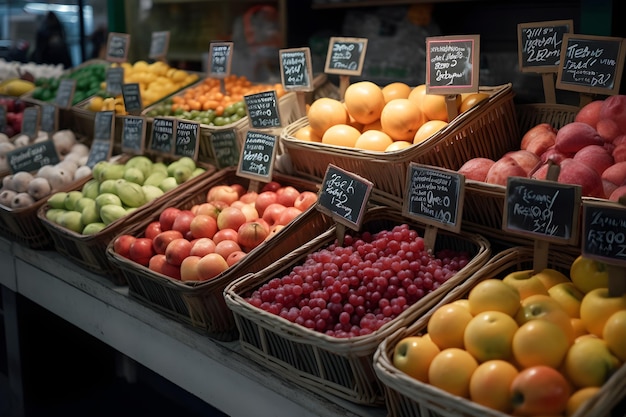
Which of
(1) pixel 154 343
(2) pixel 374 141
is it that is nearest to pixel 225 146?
(2) pixel 374 141

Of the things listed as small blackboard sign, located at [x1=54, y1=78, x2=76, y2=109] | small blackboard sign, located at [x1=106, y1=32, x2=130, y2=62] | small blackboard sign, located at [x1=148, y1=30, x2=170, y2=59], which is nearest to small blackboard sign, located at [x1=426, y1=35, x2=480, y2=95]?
small blackboard sign, located at [x1=148, y1=30, x2=170, y2=59]

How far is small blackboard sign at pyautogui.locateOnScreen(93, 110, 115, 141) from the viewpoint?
2953mm

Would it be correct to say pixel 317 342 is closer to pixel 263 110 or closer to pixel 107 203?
pixel 263 110

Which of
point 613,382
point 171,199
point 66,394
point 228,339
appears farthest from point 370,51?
point 613,382

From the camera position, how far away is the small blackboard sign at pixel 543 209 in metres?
1.38

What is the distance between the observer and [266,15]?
493 centimetres

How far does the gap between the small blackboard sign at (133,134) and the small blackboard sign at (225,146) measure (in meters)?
0.40

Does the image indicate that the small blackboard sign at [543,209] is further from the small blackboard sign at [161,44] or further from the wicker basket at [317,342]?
the small blackboard sign at [161,44]

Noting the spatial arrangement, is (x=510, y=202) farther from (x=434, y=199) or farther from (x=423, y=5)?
(x=423, y=5)

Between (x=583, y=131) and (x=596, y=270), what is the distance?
450 mm

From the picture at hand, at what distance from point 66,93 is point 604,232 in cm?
281

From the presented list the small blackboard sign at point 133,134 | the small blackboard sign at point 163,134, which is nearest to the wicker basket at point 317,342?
the small blackboard sign at point 163,134

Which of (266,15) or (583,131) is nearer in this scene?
(583,131)

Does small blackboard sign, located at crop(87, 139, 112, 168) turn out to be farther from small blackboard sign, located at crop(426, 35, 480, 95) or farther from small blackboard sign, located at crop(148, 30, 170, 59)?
small blackboard sign, located at crop(426, 35, 480, 95)
